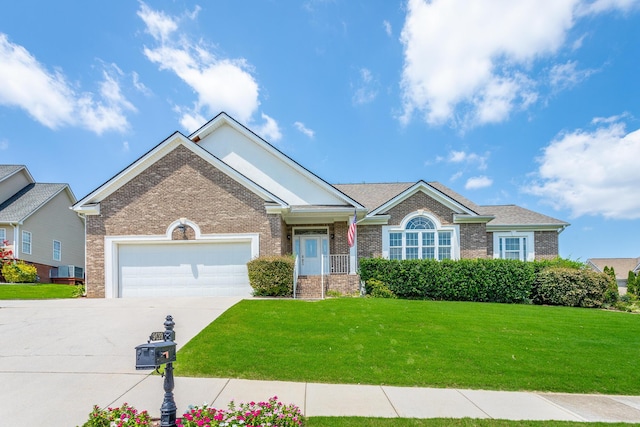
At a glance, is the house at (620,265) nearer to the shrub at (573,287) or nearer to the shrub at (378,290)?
the shrub at (573,287)

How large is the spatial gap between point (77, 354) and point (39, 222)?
22.7m

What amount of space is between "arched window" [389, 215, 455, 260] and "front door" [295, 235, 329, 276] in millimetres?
3276

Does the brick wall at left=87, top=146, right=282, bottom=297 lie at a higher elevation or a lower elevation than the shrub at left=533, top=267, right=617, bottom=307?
higher

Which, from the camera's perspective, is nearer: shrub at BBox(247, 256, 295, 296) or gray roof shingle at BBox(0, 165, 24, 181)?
shrub at BBox(247, 256, 295, 296)

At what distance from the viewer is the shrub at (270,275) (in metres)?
14.3

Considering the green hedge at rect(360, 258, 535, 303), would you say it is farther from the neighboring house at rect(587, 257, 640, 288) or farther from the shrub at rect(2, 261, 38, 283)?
the neighboring house at rect(587, 257, 640, 288)

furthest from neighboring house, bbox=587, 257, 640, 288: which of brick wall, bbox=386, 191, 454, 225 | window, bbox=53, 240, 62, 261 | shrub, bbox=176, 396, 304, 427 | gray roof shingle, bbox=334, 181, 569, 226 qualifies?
window, bbox=53, 240, 62, 261

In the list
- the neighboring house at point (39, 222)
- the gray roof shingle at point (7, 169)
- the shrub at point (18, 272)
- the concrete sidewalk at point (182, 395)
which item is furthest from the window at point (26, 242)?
the concrete sidewalk at point (182, 395)

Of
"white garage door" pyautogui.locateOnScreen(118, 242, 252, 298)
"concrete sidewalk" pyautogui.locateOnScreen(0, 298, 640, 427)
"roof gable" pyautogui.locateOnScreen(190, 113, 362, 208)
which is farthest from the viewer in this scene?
"roof gable" pyautogui.locateOnScreen(190, 113, 362, 208)

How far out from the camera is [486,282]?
629 inches

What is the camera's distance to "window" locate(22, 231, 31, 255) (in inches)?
935

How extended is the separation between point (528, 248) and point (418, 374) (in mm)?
16260

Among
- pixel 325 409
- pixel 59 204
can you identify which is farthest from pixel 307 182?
pixel 59 204

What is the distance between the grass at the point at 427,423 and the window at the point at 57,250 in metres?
28.7
